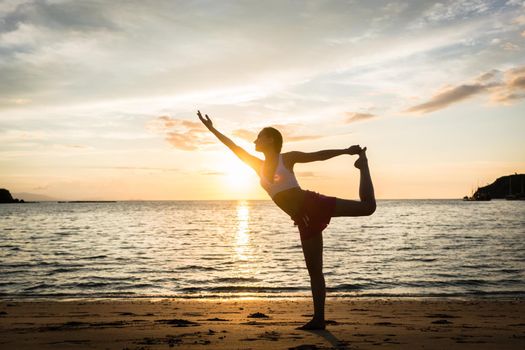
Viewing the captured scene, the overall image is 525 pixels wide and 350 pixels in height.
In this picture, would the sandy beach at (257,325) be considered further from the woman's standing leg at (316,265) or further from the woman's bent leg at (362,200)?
the woman's bent leg at (362,200)

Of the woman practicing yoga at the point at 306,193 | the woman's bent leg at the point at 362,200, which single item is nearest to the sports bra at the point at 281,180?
the woman practicing yoga at the point at 306,193

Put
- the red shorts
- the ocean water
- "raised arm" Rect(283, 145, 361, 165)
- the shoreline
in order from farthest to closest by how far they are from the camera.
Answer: the ocean water → the shoreline → the red shorts → "raised arm" Rect(283, 145, 361, 165)

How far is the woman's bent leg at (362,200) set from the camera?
21.0 feet

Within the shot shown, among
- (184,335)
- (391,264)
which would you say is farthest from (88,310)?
(391,264)

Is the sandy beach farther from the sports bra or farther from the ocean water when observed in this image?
the ocean water

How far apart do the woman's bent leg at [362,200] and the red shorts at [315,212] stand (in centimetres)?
12

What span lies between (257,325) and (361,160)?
3.58 meters

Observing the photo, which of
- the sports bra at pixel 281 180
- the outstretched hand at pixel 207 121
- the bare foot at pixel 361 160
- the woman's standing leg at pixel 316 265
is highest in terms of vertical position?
the outstretched hand at pixel 207 121

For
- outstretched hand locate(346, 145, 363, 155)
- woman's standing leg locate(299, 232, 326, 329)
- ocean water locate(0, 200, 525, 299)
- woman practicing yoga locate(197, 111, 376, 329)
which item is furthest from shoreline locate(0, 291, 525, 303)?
outstretched hand locate(346, 145, 363, 155)

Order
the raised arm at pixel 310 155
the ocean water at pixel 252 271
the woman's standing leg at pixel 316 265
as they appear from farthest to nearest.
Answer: the ocean water at pixel 252 271 → the woman's standing leg at pixel 316 265 → the raised arm at pixel 310 155

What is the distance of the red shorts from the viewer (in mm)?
6523

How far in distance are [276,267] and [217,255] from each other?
6.52 m

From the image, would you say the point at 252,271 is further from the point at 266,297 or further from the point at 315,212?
the point at 315,212

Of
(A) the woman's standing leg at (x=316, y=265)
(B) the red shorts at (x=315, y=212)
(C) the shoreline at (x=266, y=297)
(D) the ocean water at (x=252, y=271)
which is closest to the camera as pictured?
(B) the red shorts at (x=315, y=212)
